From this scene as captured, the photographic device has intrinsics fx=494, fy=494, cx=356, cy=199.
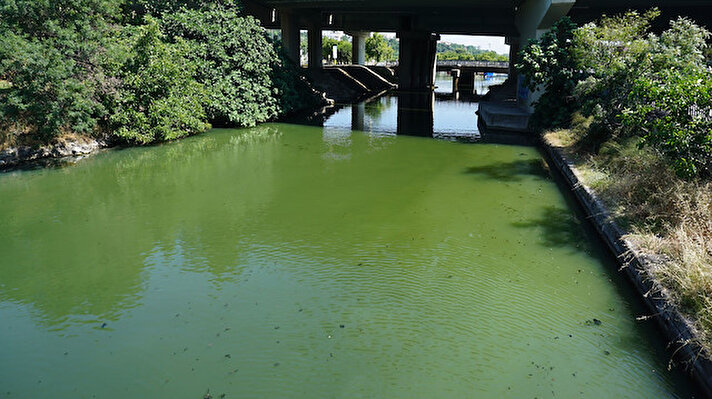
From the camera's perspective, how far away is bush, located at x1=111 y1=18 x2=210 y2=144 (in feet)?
51.8

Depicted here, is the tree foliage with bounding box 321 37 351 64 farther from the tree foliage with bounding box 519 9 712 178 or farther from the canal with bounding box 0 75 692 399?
the canal with bounding box 0 75 692 399

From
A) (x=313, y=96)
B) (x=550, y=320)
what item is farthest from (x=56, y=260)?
(x=313, y=96)

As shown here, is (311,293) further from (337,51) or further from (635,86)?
(337,51)

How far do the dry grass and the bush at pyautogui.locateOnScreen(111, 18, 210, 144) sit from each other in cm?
1277

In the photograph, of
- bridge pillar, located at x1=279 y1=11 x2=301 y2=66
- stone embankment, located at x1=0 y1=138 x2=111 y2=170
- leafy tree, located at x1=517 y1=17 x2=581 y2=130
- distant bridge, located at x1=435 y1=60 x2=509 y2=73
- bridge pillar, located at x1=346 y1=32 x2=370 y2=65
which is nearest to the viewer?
stone embankment, located at x1=0 y1=138 x2=111 y2=170

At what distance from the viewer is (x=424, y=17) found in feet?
129

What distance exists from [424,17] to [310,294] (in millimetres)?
36983

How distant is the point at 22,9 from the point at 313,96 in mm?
16733

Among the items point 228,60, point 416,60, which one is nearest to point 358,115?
point 228,60

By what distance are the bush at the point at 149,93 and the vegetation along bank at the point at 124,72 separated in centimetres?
3

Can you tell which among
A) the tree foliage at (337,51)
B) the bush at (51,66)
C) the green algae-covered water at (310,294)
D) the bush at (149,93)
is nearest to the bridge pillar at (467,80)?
the tree foliage at (337,51)

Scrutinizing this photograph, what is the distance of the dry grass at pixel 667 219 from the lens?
17.4ft

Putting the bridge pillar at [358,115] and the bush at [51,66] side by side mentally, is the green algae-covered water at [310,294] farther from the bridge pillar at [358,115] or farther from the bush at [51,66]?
the bridge pillar at [358,115]

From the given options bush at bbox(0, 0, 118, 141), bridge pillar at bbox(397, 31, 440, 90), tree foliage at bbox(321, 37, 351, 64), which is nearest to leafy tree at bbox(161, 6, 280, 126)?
bush at bbox(0, 0, 118, 141)
